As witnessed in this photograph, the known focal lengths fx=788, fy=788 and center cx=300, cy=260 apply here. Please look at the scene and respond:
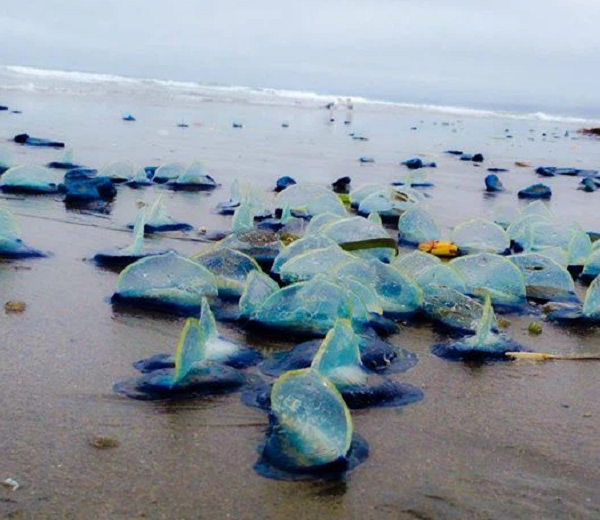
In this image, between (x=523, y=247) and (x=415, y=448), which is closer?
(x=415, y=448)

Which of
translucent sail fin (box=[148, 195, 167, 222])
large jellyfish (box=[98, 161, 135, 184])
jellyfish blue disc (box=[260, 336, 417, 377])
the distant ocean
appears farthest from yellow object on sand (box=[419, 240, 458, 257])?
the distant ocean

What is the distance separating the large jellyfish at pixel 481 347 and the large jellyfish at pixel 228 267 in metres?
0.67

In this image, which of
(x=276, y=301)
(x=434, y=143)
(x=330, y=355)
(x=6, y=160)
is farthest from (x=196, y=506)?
(x=434, y=143)

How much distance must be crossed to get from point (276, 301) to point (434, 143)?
30.9 ft

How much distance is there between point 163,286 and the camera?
2.39 meters

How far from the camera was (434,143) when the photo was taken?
1123cm

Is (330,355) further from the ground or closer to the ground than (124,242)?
further from the ground

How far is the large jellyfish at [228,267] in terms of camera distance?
2.50 m

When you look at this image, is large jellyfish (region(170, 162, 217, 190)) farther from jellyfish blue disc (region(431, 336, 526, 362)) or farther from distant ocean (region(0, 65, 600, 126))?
distant ocean (region(0, 65, 600, 126))

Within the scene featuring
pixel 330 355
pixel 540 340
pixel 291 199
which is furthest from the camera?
pixel 291 199

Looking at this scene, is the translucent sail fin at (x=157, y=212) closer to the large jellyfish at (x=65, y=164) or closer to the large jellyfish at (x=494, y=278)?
the large jellyfish at (x=494, y=278)

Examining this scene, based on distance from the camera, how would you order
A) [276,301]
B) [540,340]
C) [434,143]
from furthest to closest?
[434,143] < [540,340] < [276,301]

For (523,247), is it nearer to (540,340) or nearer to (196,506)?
(540,340)

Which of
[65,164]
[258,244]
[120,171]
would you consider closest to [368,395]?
[258,244]
